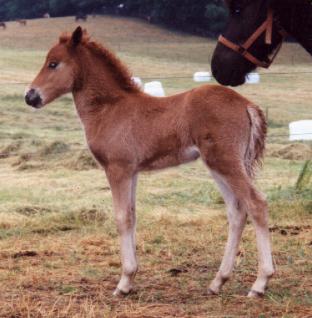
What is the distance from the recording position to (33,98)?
5523 millimetres

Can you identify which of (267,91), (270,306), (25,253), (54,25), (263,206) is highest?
(263,206)

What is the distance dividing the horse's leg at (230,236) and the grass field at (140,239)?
3.6 inches

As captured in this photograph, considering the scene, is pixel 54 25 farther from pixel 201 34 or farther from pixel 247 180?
pixel 247 180

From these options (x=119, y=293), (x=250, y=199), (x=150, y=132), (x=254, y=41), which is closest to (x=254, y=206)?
(x=250, y=199)

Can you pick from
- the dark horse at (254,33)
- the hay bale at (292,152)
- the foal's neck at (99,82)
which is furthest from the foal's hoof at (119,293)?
the hay bale at (292,152)

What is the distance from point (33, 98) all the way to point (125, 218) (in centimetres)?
107

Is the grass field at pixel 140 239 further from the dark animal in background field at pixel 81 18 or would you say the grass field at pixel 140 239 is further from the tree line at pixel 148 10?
the dark animal in background field at pixel 81 18

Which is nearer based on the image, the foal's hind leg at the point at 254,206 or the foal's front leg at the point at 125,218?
the foal's hind leg at the point at 254,206

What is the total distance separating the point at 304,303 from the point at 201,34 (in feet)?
141

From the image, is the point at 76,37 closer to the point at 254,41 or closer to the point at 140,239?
the point at 254,41

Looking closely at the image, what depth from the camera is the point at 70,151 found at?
12805mm

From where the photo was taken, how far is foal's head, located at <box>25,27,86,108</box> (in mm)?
5539

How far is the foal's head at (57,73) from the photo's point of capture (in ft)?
18.2

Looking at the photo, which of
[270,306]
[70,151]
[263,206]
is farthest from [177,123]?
[70,151]
